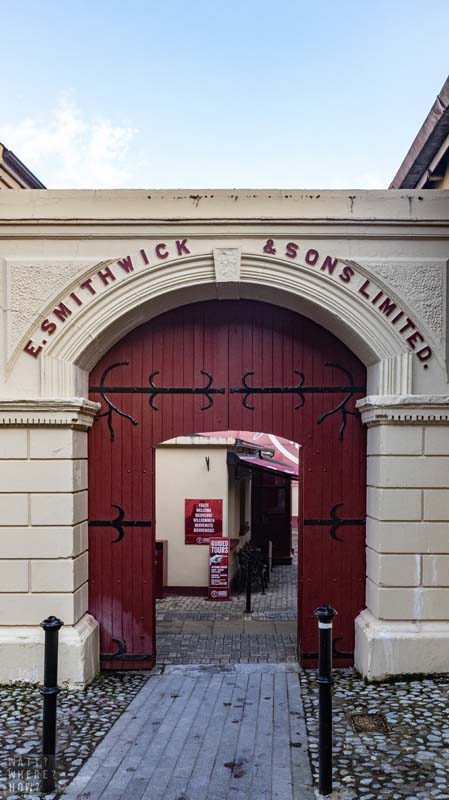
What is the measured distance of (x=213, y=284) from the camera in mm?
6996

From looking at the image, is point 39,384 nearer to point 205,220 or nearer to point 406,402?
point 205,220

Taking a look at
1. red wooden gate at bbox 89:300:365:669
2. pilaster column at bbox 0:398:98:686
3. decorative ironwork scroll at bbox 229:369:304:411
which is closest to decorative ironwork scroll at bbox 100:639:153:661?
red wooden gate at bbox 89:300:365:669

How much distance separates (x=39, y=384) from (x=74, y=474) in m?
0.96

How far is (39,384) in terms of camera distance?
270 inches

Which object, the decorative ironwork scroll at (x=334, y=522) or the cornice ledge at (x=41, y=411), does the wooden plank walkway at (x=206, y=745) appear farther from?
Answer: the cornice ledge at (x=41, y=411)

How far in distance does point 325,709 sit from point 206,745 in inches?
50.2

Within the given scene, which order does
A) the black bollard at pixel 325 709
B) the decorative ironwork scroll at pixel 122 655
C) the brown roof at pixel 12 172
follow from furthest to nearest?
1. the brown roof at pixel 12 172
2. the decorative ironwork scroll at pixel 122 655
3. the black bollard at pixel 325 709

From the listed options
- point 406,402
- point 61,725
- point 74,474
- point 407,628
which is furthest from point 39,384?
point 407,628

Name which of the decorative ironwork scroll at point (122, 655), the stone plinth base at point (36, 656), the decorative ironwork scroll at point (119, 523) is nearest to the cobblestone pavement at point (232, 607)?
the decorative ironwork scroll at point (122, 655)

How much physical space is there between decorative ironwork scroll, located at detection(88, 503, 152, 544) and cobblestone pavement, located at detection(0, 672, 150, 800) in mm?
1474

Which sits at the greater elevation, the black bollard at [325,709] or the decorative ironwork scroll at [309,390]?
the decorative ironwork scroll at [309,390]

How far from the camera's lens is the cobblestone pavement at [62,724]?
188 inches

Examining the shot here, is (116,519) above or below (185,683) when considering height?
above

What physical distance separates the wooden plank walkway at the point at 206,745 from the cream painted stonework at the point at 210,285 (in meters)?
0.97
